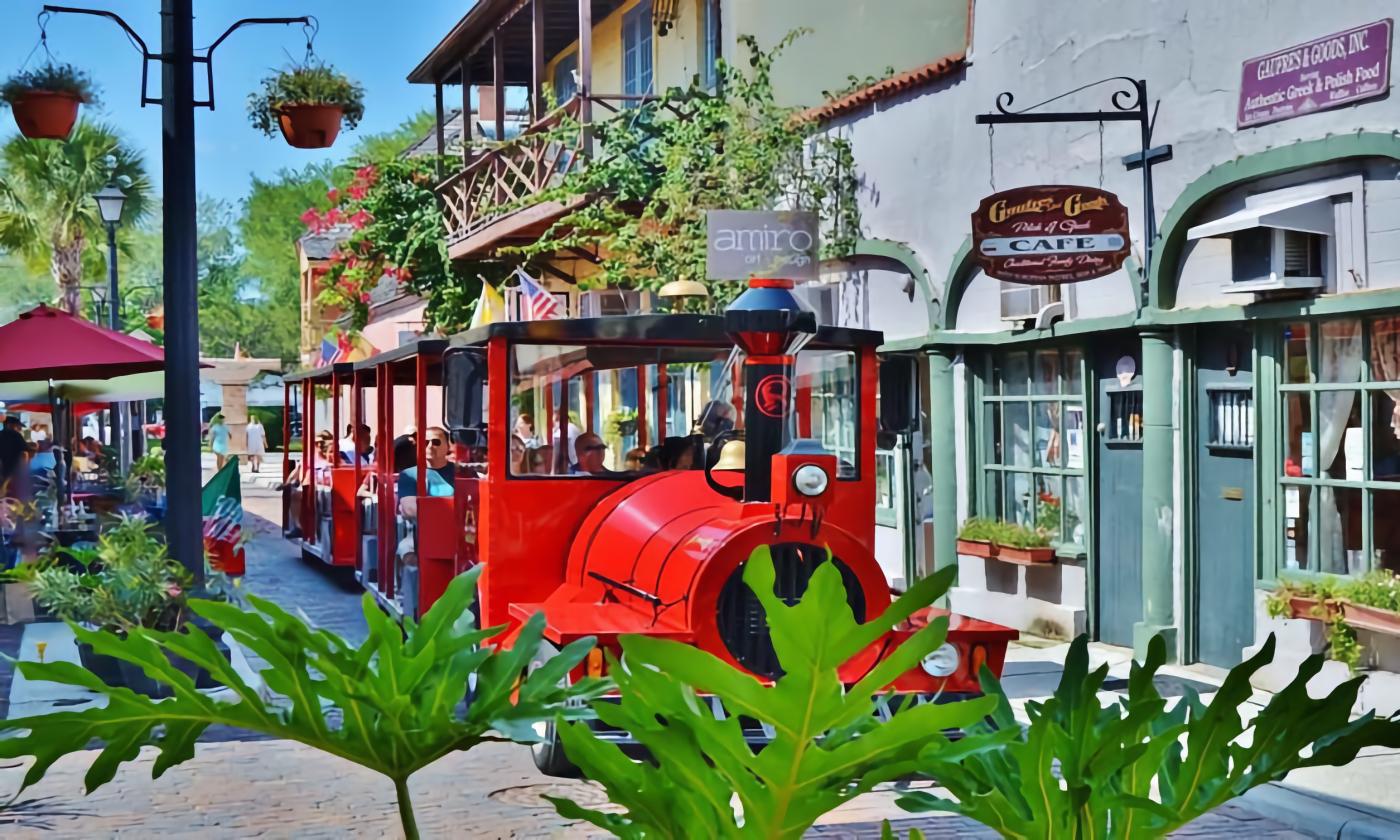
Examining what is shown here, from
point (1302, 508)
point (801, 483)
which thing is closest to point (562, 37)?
point (1302, 508)

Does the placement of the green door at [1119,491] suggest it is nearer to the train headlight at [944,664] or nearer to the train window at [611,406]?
the train window at [611,406]

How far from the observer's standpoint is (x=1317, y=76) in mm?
9430

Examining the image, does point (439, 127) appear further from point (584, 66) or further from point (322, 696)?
point (322, 696)

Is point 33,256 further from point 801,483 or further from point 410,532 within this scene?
point 801,483

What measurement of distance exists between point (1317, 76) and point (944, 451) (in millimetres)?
4834

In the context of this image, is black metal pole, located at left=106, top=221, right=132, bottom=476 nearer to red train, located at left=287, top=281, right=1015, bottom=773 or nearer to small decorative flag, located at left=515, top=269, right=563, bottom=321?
small decorative flag, located at left=515, top=269, right=563, bottom=321

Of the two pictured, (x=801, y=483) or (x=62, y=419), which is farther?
(x=62, y=419)

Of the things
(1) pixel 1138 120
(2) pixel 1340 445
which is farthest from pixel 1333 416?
(1) pixel 1138 120

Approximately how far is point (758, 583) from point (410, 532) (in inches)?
Result: 397

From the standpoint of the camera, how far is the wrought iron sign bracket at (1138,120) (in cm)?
1093

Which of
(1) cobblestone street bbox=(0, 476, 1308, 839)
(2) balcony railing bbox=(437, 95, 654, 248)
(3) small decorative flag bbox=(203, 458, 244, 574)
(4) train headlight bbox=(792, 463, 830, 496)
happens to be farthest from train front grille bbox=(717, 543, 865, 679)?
(2) balcony railing bbox=(437, 95, 654, 248)

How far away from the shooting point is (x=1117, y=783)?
1.83 metres

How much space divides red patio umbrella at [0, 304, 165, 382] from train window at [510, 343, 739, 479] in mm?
4954

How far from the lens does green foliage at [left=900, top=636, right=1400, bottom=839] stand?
5.79 feet
